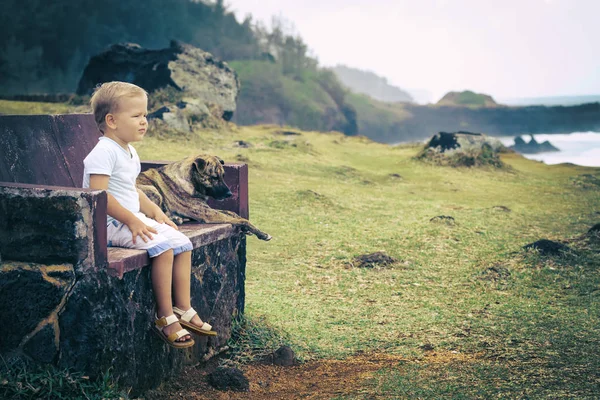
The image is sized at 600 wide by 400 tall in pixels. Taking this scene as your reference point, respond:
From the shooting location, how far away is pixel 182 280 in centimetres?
434

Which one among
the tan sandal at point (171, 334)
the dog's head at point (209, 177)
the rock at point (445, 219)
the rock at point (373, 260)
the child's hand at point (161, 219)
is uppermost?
the dog's head at point (209, 177)

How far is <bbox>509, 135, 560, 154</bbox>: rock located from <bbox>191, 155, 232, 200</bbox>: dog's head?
1670 inches

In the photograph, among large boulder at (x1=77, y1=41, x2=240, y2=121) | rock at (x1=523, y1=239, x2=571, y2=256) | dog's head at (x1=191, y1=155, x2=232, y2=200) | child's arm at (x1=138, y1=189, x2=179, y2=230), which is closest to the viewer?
child's arm at (x1=138, y1=189, x2=179, y2=230)

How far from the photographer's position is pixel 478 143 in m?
21.7

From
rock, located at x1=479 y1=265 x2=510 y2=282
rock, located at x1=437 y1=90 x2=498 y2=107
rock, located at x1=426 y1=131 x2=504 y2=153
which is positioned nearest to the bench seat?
rock, located at x1=479 y1=265 x2=510 y2=282

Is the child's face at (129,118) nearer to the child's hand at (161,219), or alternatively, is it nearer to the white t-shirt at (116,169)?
the white t-shirt at (116,169)

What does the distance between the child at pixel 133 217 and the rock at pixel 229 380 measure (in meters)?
0.51

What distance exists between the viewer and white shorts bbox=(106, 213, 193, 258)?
418cm

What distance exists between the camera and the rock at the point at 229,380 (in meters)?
4.65

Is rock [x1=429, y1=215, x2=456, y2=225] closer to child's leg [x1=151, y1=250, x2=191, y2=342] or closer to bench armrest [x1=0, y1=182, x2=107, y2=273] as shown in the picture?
child's leg [x1=151, y1=250, x2=191, y2=342]

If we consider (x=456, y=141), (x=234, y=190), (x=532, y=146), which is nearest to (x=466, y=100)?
(x=532, y=146)

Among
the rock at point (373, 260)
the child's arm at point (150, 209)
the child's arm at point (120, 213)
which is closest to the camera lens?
the child's arm at point (120, 213)

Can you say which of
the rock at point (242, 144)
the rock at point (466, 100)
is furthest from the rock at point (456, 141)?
the rock at point (466, 100)

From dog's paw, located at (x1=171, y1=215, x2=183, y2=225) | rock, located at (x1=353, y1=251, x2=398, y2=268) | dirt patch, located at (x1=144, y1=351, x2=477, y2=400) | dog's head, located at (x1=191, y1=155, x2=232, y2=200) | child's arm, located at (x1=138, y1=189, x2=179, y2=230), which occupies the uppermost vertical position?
dog's head, located at (x1=191, y1=155, x2=232, y2=200)
